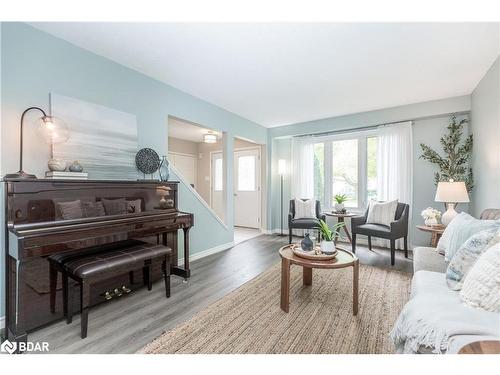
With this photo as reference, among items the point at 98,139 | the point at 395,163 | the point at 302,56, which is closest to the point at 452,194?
the point at 395,163

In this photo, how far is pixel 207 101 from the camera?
360 centimetres

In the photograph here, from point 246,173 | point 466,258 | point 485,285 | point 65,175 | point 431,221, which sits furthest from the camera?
point 246,173

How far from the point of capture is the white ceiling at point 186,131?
4.69 meters

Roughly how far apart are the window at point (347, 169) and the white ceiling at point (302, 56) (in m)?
1.10

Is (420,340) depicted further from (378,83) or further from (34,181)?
(378,83)

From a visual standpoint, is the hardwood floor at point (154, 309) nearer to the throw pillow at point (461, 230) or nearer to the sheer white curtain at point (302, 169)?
the throw pillow at point (461, 230)

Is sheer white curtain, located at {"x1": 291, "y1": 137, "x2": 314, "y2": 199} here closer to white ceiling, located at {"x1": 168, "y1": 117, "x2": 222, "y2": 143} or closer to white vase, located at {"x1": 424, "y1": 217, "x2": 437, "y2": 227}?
white ceiling, located at {"x1": 168, "y1": 117, "x2": 222, "y2": 143}

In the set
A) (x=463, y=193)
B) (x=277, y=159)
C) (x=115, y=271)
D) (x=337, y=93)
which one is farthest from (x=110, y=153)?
(x=463, y=193)

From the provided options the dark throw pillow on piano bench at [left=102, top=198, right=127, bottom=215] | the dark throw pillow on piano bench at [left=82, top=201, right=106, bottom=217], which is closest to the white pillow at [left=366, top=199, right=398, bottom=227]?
→ the dark throw pillow on piano bench at [left=102, top=198, right=127, bottom=215]

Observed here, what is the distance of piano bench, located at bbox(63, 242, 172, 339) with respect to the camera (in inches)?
65.4

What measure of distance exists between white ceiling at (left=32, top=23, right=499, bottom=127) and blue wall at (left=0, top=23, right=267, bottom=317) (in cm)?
12

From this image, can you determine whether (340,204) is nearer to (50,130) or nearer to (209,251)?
(209,251)

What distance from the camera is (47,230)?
161 centimetres

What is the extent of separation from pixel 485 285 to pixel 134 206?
2.76 meters
